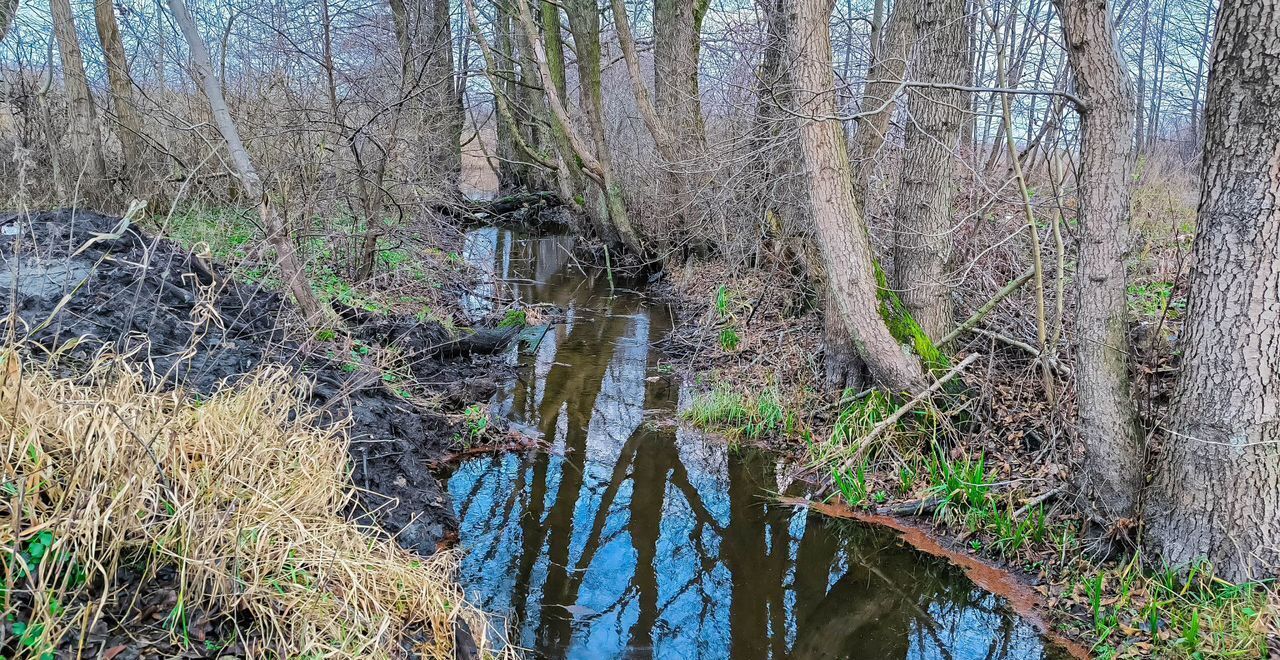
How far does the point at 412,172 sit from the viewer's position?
11.3m

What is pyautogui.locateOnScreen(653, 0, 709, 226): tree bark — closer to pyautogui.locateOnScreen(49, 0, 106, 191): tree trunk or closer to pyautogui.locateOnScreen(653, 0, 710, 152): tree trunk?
pyautogui.locateOnScreen(653, 0, 710, 152): tree trunk

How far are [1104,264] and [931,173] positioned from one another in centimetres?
256

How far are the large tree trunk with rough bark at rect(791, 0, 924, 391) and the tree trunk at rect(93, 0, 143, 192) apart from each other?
850 centimetres

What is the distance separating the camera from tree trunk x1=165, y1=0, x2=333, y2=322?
6.46m

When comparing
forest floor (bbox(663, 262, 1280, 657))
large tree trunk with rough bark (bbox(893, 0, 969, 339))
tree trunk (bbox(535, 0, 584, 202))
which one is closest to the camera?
forest floor (bbox(663, 262, 1280, 657))

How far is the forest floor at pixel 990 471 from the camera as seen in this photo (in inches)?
169

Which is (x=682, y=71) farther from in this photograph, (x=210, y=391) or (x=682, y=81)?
(x=210, y=391)

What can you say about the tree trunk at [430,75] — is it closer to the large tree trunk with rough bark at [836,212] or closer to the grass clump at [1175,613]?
the large tree trunk with rough bark at [836,212]

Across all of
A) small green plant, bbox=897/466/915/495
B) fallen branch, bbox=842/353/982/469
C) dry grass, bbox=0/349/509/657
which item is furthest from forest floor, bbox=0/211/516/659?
small green plant, bbox=897/466/915/495

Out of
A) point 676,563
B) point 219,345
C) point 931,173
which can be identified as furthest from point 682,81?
point 676,563

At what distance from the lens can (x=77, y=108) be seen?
980 cm

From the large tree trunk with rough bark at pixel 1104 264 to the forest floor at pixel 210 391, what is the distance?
3.96 metres

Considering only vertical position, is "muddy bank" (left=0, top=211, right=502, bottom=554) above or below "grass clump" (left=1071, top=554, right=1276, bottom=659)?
above

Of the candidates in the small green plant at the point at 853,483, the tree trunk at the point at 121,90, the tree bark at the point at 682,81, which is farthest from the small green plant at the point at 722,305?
the tree trunk at the point at 121,90
